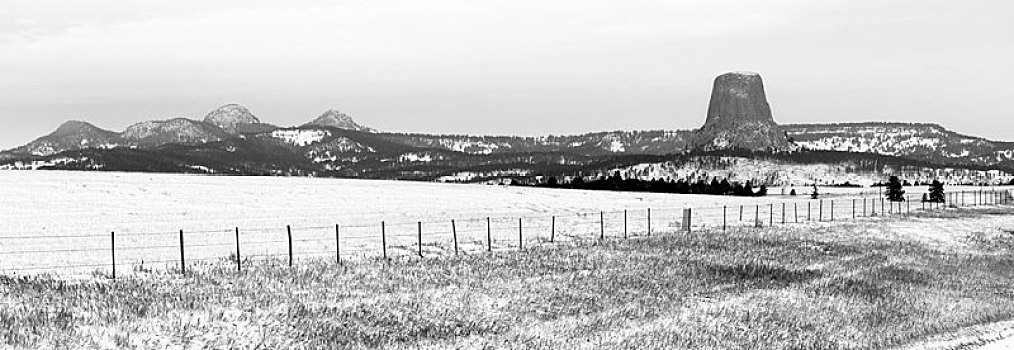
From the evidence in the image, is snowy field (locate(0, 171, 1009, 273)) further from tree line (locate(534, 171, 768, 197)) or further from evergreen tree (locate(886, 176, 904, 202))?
tree line (locate(534, 171, 768, 197))

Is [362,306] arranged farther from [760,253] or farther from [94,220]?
[94,220]

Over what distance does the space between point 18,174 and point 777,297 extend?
7658cm

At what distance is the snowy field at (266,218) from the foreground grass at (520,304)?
6.72 meters

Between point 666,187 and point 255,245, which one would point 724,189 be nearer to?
point 666,187

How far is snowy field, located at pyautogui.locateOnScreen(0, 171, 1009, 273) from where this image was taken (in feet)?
125

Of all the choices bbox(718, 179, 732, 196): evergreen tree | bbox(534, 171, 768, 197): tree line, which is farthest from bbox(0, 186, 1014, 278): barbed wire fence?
bbox(718, 179, 732, 196): evergreen tree

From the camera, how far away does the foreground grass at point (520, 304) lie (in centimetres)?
1952

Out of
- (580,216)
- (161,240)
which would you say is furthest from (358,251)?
(580,216)

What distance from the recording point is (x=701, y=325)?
72.3ft

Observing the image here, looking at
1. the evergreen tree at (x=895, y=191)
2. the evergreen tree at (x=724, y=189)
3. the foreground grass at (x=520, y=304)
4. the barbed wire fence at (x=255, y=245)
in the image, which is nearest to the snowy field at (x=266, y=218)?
the barbed wire fence at (x=255, y=245)

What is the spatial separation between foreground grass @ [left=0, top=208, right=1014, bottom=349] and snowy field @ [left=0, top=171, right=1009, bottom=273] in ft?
22.1

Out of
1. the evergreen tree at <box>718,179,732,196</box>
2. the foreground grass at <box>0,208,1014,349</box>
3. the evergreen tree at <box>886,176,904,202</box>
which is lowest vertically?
the evergreen tree at <box>718,179,732,196</box>

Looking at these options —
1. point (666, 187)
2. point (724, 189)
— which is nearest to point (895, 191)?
point (666, 187)

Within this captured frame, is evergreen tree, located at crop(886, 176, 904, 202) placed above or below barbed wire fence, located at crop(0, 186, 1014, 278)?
below
